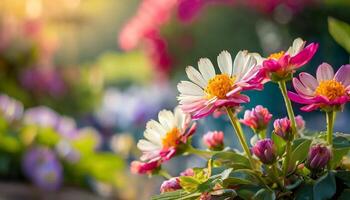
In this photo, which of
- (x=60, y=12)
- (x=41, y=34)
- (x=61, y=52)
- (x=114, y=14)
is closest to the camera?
(x=41, y=34)

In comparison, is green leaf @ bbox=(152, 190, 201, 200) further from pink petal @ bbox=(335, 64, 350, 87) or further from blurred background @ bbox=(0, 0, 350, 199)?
blurred background @ bbox=(0, 0, 350, 199)

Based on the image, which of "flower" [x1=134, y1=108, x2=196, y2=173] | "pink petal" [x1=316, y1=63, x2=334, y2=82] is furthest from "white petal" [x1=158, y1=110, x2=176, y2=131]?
"pink petal" [x1=316, y1=63, x2=334, y2=82]

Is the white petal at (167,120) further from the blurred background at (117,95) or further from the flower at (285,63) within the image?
the blurred background at (117,95)

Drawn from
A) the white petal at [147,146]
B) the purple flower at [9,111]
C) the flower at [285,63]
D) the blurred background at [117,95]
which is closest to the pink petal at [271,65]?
the flower at [285,63]

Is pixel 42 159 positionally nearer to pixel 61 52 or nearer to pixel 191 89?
pixel 191 89

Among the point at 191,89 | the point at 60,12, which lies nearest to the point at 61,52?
the point at 60,12

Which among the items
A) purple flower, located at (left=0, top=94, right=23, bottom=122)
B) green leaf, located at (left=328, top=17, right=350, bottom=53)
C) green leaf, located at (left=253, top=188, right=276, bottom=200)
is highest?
purple flower, located at (left=0, top=94, right=23, bottom=122)
